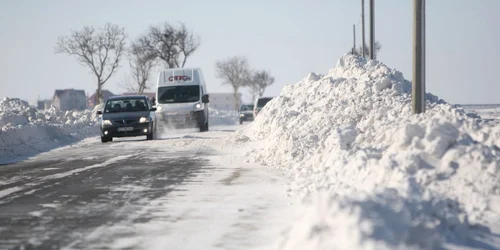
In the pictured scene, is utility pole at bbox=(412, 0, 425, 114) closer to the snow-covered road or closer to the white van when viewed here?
the snow-covered road

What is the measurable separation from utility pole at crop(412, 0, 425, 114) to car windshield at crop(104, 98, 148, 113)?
16599 millimetres

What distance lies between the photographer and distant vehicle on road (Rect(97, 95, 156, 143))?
27.6m

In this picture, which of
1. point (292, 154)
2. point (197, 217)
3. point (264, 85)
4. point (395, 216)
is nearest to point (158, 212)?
point (197, 217)

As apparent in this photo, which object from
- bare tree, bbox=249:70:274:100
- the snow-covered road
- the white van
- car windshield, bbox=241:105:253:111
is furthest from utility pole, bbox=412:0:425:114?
bare tree, bbox=249:70:274:100

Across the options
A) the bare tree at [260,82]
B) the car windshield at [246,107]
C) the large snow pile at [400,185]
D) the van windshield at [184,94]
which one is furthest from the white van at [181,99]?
the bare tree at [260,82]

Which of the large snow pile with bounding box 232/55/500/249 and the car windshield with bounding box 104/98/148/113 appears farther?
the car windshield with bounding box 104/98/148/113

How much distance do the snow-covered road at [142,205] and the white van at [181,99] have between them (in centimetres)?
1661

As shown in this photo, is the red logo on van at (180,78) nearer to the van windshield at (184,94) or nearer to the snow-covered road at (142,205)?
the van windshield at (184,94)

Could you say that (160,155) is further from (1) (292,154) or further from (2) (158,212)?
(2) (158,212)

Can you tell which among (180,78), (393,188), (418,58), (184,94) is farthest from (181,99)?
(393,188)

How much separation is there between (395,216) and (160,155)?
1394 cm

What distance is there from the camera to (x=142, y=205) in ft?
32.7

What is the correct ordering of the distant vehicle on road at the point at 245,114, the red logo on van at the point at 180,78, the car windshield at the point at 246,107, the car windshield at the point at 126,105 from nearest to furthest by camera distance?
the car windshield at the point at 126,105 < the red logo on van at the point at 180,78 < the distant vehicle on road at the point at 245,114 < the car windshield at the point at 246,107

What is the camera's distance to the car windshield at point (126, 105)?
93.4 ft
